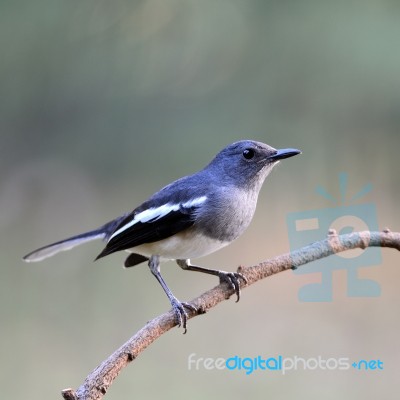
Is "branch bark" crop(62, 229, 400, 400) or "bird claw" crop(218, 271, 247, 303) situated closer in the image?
"branch bark" crop(62, 229, 400, 400)

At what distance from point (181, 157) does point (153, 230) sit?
1.45 m

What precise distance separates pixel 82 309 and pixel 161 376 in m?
0.48

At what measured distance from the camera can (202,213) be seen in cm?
120

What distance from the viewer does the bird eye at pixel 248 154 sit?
1.15m

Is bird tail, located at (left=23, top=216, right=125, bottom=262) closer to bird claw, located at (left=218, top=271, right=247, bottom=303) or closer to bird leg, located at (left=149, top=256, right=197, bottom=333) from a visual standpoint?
bird leg, located at (left=149, top=256, right=197, bottom=333)

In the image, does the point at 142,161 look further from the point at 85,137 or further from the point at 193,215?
the point at 193,215

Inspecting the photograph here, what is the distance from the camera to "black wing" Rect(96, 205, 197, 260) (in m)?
1.21

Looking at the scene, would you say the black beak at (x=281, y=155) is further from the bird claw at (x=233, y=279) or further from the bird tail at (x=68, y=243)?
the bird tail at (x=68, y=243)

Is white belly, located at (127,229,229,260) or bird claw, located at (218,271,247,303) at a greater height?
white belly, located at (127,229,229,260)

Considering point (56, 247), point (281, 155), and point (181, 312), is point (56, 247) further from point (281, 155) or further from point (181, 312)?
point (281, 155)

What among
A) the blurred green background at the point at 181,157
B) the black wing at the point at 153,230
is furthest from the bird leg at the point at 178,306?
the blurred green background at the point at 181,157

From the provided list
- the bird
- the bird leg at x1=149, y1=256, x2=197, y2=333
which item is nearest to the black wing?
the bird

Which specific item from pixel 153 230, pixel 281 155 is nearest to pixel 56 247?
pixel 153 230

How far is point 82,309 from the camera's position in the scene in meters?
2.43
